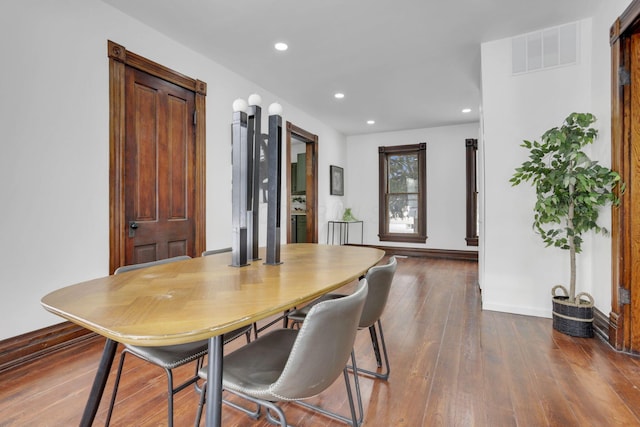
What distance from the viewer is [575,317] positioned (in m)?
2.58

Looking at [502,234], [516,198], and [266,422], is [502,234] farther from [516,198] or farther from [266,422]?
[266,422]

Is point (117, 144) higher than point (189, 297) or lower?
higher

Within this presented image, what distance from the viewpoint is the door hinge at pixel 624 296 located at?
2236mm

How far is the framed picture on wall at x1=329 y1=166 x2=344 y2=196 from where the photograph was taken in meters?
6.63

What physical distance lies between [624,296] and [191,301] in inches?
114

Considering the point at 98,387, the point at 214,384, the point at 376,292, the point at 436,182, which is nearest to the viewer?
the point at 214,384

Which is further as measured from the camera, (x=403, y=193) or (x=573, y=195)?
(x=403, y=193)

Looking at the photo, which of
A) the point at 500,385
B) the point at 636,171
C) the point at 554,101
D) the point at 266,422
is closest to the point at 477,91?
the point at 554,101

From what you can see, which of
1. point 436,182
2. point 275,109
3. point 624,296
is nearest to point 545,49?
point 624,296

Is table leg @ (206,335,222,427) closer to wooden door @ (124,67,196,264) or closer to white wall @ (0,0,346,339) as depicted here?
white wall @ (0,0,346,339)

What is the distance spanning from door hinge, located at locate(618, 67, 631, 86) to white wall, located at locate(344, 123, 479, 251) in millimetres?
4093

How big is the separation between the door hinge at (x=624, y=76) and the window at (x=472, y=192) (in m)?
4.00

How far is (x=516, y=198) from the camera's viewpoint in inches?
123

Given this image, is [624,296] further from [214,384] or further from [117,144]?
[117,144]
